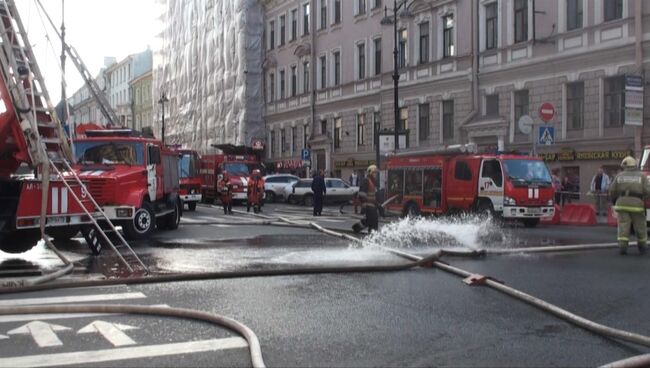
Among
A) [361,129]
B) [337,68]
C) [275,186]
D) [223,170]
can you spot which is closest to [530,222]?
[223,170]

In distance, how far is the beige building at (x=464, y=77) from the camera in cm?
2653

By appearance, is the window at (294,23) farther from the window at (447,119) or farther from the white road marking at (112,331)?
the white road marking at (112,331)

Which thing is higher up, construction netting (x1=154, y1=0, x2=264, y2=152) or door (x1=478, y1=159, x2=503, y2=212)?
construction netting (x1=154, y1=0, x2=264, y2=152)

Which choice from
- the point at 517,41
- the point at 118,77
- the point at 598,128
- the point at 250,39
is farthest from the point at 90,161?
the point at 118,77

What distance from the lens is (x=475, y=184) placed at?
20.5 metres

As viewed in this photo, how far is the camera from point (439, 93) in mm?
35156

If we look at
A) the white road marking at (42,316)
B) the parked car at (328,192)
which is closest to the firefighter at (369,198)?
the white road marking at (42,316)

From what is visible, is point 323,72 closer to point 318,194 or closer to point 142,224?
point 318,194

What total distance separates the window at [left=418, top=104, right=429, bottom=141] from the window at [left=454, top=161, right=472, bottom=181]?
15.3 meters

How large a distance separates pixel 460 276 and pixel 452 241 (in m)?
5.06

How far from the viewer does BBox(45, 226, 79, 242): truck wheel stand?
13.8 meters

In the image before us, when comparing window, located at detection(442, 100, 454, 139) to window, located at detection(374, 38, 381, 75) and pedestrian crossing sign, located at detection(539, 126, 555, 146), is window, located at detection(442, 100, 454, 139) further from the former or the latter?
pedestrian crossing sign, located at detection(539, 126, 555, 146)

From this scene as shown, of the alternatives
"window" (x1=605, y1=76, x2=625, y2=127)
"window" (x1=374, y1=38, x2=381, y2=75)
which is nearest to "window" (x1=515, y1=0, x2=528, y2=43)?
"window" (x1=605, y1=76, x2=625, y2=127)

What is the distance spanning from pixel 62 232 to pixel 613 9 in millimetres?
21341
